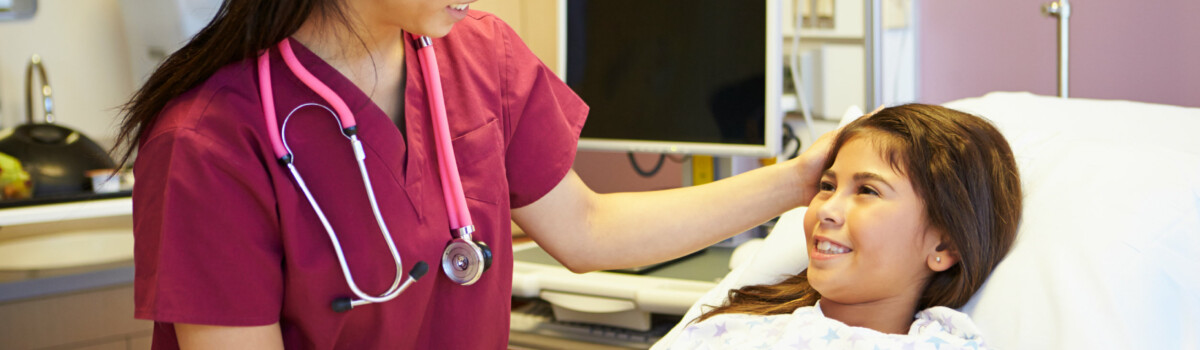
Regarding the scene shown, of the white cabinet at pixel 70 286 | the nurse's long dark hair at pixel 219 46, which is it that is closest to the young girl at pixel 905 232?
the nurse's long dark hair at pixel 219 46

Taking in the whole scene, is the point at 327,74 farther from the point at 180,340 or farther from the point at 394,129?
the point at 180,340

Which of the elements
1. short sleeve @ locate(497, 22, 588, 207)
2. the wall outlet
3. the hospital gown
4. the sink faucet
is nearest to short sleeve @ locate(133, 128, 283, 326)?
short sleeve @ locate(497, 22, 588, 207)

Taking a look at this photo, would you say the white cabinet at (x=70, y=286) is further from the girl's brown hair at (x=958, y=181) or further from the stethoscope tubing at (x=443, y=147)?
the girl's brown hair at (x=958, y=181)

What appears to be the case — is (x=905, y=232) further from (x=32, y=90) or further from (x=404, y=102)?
(x=32, y=90)

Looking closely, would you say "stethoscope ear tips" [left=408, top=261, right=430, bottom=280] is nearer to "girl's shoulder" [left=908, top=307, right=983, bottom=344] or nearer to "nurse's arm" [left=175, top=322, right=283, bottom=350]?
"nurse's arm" [left=175, top=322, right=283, bottom=350]

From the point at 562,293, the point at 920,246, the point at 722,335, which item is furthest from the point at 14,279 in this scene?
the point at 920,246

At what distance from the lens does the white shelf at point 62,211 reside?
1559 mm

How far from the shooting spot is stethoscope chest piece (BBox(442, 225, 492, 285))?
2.94ft

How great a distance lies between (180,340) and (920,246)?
77 cm

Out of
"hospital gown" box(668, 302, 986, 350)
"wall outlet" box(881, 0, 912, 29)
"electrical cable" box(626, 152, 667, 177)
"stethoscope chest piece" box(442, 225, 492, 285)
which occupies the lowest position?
"hospital gown" box(668, 302, 986, 350)

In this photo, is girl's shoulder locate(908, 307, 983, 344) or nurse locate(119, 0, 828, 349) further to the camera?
girl's shoulder locate(908, 307, 983, 344)

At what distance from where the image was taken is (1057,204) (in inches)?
41.1

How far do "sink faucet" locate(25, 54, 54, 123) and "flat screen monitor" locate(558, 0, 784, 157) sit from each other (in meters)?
1.25

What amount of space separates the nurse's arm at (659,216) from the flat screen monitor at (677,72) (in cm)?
43
